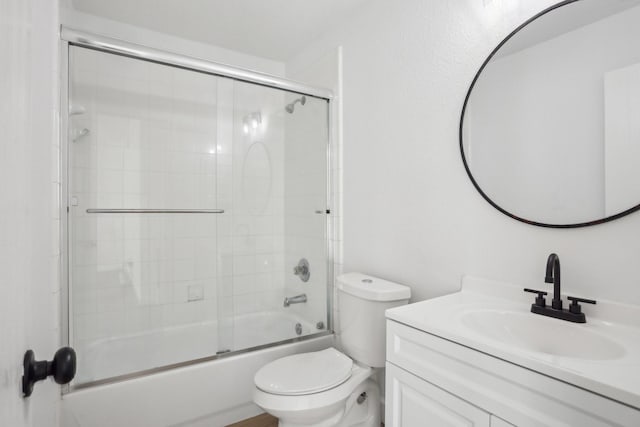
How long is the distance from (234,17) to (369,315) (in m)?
2.06

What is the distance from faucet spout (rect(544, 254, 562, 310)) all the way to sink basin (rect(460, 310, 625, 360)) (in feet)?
0.19

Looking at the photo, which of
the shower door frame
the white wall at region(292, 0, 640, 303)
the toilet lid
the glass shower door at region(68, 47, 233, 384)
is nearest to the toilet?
the toilet lid

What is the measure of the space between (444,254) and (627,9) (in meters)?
1.02

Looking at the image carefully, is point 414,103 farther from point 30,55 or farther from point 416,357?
point 30,55

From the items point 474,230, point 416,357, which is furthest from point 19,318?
point 474,230

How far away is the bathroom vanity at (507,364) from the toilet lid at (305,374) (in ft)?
1.23

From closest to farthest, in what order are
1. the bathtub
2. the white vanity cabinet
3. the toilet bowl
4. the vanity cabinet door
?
the white vanity cabinet
the vanity cabinet door
the toilet bowl
the bathtub

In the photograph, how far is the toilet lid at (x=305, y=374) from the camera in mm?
1363

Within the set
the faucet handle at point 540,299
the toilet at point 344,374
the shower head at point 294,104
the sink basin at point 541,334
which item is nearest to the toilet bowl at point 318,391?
the toilet at point 344,374

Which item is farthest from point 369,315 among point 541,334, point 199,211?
point 199,211

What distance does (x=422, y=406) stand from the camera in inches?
39.4

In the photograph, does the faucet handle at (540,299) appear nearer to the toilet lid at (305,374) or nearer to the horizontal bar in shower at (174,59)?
the toilet lid at (305,374)

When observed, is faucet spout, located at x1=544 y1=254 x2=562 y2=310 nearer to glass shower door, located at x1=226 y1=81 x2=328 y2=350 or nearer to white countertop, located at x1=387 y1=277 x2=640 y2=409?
white countertop, located at x1=387 y1=277 x2=640 y2=409

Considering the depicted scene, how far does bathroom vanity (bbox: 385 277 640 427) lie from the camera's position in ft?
2.25
